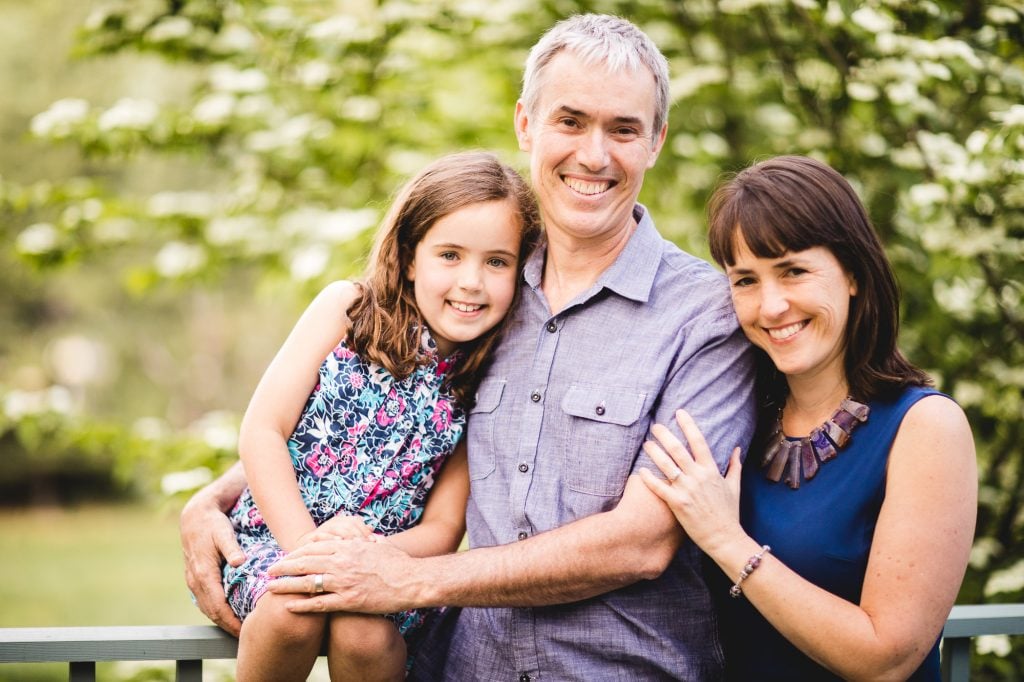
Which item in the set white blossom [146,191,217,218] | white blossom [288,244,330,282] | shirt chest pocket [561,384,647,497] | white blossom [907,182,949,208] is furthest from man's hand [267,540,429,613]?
white blossom [146,191,217,218]

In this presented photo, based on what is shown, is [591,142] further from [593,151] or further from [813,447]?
[813,447]

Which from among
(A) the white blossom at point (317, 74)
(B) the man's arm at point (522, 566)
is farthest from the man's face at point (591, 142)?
(A) the white blossom at point (317, 74)

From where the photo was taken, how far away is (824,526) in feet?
6.20

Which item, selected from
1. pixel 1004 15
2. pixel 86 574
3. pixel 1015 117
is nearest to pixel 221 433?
pixel 1015 117

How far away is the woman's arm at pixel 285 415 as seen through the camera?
2049mm

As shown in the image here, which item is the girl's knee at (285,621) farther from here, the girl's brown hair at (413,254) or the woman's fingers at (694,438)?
the woman's fingers at (694,438)

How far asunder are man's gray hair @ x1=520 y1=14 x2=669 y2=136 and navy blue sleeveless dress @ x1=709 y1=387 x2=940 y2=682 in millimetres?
866

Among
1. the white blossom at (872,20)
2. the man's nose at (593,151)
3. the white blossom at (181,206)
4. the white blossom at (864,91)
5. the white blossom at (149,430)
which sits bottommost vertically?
the white blossom at (149,430)

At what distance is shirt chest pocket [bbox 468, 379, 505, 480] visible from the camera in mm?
2193

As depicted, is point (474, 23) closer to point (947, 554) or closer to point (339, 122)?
point (339, 122)

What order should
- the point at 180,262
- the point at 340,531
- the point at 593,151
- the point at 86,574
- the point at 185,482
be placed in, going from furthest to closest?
1. the point at 86,574
2. the point at 180,262
3. the point at 185,482
4. the point at 593,151
5. the point at 340,531

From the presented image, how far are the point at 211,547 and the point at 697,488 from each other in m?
1.10

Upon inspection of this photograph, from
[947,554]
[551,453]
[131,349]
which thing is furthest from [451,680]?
[131,349]

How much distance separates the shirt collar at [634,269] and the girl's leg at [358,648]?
0.88 meters
